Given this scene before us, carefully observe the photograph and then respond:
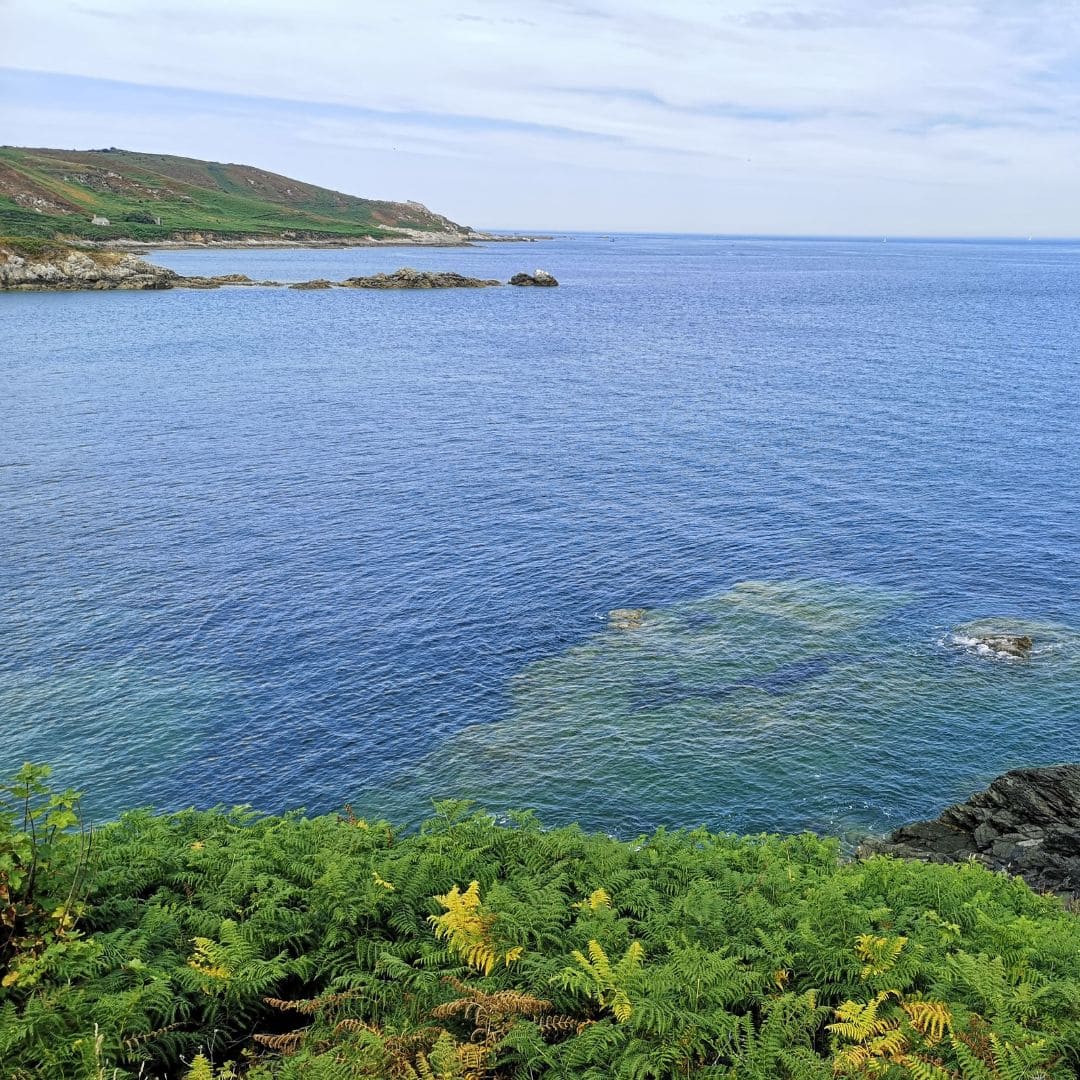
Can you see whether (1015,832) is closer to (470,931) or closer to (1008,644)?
(1008,644)

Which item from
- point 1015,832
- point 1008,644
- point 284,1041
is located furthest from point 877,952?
point 1008,644

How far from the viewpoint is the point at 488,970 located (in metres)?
16.4

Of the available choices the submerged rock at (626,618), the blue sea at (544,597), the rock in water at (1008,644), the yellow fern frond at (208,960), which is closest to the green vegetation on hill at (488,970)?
the yellow fern frond at (208,960)

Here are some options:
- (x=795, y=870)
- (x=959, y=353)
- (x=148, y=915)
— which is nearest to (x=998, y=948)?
(x=795, y=870)

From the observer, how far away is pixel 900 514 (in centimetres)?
7306

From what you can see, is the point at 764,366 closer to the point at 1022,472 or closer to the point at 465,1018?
the point at 1022,472

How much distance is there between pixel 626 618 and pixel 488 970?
40106 millimetres

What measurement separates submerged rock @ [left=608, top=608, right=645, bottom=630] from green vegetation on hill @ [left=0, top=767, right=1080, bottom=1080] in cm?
3247

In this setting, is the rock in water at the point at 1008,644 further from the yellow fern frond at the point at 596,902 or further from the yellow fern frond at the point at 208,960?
the yellow fern frond at the point at 208,960

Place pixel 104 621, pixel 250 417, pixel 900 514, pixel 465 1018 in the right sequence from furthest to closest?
pixel 250 417 < pixel 900 514 < pixel 104 621 < pixel 465 1018

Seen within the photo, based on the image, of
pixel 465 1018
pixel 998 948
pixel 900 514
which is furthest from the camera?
pixel 900 514

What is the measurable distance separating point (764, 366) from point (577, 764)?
110 m

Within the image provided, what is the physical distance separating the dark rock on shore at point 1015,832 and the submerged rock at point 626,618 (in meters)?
21.1

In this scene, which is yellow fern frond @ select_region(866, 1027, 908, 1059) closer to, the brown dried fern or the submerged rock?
the brown dried fern
